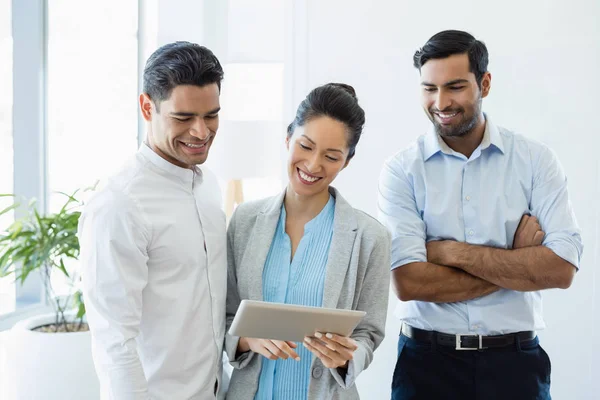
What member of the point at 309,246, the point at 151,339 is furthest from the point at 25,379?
the point at 309,246

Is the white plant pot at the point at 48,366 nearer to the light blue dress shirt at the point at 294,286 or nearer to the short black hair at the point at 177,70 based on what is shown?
the light blue dress shirt at the point at 294,286

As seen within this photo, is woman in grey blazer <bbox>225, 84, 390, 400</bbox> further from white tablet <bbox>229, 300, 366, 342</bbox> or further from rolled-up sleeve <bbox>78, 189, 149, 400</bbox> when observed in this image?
rolled-up sleeve <bbox>78, 189, 149, 400</bbox>

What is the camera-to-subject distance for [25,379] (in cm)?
255

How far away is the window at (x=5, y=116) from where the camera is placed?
3180mm

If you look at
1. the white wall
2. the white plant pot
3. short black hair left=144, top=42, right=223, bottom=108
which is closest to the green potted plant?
the white plant pot

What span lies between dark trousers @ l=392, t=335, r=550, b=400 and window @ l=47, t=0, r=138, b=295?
2037 mm

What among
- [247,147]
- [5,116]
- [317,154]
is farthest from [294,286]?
[5,116]

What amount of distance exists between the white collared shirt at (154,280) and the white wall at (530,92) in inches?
72.2

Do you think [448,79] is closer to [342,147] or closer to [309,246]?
[342,147]

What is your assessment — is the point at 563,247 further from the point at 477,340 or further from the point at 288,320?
the point at 288,320

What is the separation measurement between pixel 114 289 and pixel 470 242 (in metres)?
1.26

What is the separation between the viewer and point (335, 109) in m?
2.10

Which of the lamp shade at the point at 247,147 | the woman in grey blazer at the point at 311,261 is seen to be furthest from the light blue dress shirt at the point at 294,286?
the lamp shade at the point at 247,147

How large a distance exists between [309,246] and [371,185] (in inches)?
68.7
